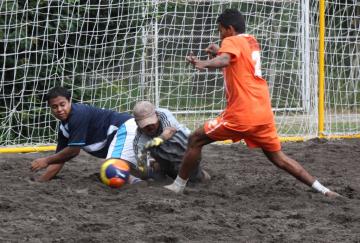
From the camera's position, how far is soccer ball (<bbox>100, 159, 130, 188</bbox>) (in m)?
7.48

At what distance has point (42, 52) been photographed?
10.9 meters

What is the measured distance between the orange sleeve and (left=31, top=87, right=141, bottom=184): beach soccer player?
153cm

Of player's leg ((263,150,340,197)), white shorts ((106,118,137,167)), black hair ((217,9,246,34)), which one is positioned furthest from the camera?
white shorts ((106,118,137,167))

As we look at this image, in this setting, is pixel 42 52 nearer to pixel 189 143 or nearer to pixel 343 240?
pixel 189 143

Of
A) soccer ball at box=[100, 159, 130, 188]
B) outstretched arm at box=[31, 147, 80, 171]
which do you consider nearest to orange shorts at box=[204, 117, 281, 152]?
soccer ball at box=[100, 159, 130, 188]

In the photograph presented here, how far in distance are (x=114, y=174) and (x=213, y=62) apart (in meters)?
1.53

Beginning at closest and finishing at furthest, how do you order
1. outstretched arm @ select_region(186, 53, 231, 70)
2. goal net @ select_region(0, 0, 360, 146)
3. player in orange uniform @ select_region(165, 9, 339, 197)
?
outstretched arm @ select_region(186, 53, 231, 70) → player in orange uniform @ select_region(165, 9, 339, 197) → goal net @ select_region(0, 0, 360, 146)

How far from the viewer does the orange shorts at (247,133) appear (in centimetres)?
707

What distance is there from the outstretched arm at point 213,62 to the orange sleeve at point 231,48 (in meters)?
0.04

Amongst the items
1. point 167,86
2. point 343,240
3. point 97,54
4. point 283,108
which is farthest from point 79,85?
point 343,240

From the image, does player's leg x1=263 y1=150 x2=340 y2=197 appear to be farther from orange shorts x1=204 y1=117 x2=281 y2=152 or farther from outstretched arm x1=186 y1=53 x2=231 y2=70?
outstretched arm x1=186 y1=53 x2=231 y2=70

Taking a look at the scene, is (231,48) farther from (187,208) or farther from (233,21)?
(187,208)

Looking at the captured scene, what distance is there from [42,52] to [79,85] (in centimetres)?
74

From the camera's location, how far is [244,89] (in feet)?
23.0
